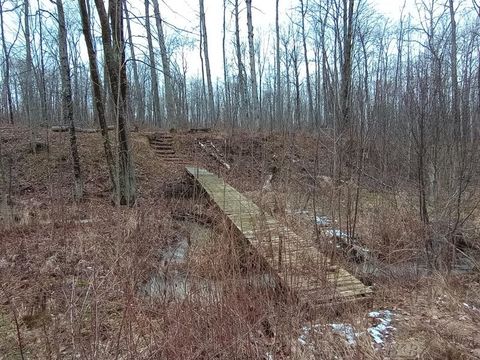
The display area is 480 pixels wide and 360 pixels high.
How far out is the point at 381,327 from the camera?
10.3 ft

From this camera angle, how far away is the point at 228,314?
104 inches

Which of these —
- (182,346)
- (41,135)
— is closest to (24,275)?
(182,346)

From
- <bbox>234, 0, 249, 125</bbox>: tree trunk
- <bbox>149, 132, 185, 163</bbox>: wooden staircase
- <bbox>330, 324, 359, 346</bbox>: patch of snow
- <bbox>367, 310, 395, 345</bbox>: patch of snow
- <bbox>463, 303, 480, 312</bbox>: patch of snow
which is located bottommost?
<bbox>463, 303, 480, 312</bbox>: patch of snow

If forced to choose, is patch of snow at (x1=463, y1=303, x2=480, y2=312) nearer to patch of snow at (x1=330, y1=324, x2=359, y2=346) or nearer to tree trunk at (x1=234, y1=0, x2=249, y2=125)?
patch of snow at (x1=330, y1=324, x2=359, y2=346)

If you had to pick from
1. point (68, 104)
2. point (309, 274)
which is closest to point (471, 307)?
point (309, 274)

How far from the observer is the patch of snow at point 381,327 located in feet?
9.59

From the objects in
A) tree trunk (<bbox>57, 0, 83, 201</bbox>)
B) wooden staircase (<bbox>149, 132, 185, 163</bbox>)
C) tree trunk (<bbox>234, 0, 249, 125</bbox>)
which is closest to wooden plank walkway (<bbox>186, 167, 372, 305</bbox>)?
tree trunk (<bbox>57, 0, 83, 201</bbox>)

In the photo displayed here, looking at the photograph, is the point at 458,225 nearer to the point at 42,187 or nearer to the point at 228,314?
the point at 228,314

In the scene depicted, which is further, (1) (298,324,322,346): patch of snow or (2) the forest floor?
(1) (298,324,322,346): patch of snow

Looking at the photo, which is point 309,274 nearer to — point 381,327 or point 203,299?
point 381,327

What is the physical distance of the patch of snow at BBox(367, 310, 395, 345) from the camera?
9.59ft

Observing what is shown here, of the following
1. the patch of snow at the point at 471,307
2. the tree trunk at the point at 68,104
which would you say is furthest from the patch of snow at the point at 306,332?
the tree trunk at the point at 68,104

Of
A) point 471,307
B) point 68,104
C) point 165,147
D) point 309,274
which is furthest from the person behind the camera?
point 165,147

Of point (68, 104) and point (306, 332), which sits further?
point (68, 104)
